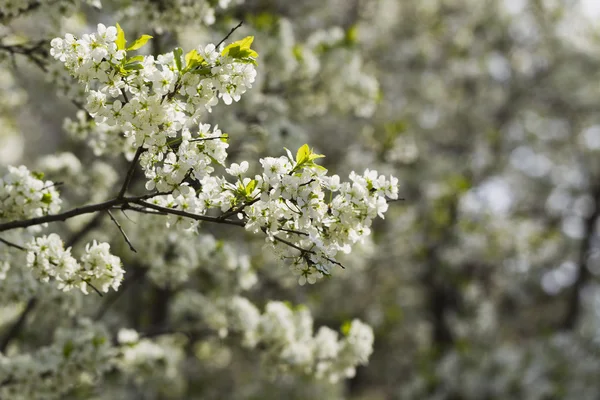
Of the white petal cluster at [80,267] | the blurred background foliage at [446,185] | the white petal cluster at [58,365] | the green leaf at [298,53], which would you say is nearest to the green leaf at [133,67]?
the white petal cluster at [80,267]

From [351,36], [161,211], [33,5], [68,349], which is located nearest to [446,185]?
[351,36]

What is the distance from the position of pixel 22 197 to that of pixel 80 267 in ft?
2.16

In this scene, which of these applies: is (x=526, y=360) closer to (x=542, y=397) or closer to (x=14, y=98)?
(x=542, y=397)

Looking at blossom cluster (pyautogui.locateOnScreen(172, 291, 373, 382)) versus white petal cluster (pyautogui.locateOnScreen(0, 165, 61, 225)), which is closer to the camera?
white petal cluster (pyautogui.locateOnScreen(0, 165, 61, 225))

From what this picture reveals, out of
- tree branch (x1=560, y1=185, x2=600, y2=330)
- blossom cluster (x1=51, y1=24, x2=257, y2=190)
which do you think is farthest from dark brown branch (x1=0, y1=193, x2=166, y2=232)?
tree branch (x1=560, y1=185, x2=600, y2=330)

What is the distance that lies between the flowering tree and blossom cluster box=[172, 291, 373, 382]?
0.01m

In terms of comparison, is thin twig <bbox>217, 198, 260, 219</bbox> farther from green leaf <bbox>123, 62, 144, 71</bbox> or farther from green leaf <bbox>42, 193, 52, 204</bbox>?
green leaf <bbox>42, 193, 52, 204</bbox>

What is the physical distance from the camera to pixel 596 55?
1338 centimetres

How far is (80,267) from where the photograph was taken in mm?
3031

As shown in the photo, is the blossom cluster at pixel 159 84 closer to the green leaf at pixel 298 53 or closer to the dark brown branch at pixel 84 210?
the dark brown branch at pixel 84 210

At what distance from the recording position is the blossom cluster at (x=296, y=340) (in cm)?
476

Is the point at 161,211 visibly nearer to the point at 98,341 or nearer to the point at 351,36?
the point at 98,341

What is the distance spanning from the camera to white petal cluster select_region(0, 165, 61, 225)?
333 cm

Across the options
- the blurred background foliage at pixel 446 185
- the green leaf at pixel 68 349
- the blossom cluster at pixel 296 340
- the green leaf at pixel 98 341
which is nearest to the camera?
the green leaf at pixel 68 349
